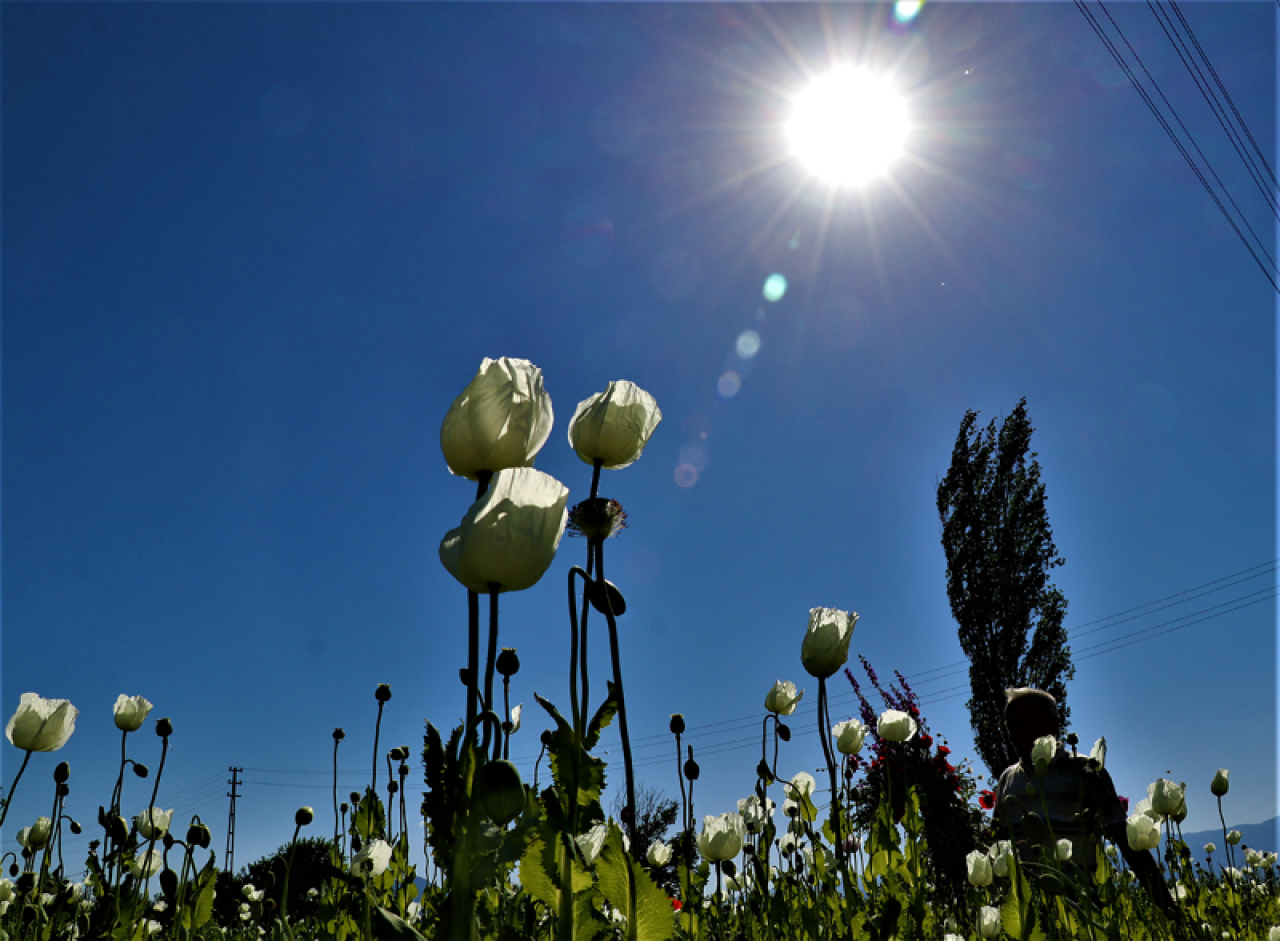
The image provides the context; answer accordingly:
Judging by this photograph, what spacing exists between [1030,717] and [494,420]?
397 cm

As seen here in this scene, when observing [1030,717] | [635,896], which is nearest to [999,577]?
[1030,717]

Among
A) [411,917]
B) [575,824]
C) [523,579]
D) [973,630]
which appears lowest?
[411,917]

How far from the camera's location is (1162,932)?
249 centimetres

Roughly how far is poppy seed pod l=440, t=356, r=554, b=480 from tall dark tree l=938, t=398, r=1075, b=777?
13.8 metres

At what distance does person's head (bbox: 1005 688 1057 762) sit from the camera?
12.9 ft

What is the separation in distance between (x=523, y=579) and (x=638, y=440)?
0.51 meters

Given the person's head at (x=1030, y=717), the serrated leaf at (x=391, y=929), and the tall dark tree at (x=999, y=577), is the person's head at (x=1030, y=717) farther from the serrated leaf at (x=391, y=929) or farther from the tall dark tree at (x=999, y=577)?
the tall dark tree at (x=999, y=577)

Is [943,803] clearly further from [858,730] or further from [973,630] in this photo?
[973,630]

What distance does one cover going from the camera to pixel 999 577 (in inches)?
549

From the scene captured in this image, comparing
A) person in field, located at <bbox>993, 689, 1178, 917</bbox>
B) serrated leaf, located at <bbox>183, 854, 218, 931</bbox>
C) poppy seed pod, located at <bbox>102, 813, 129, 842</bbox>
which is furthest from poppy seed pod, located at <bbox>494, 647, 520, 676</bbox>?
person in field, located at <bbox>993, 689, 1178, 917</bbox>

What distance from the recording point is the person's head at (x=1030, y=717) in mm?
3941

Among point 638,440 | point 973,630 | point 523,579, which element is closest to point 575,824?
point 523,579

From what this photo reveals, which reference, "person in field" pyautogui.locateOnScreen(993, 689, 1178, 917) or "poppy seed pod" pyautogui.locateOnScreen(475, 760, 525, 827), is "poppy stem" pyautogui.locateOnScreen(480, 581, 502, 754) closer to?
"poppy seed pod" pyautogui.locateOnScreen(475, 760, 525, 827)

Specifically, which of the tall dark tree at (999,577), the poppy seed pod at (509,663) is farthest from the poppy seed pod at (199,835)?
the tall dark tree at (999,577)
